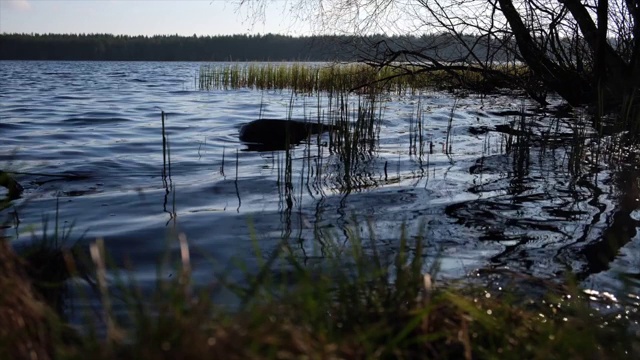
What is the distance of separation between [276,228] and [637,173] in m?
3.26

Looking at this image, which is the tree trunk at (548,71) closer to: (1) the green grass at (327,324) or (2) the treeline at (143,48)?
(1) the green grass at (327,324)

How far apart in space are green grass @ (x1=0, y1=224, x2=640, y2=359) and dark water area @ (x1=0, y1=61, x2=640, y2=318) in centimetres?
27

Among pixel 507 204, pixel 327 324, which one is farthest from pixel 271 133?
pixel 327 324

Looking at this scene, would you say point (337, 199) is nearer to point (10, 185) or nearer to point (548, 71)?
point (10, 185)

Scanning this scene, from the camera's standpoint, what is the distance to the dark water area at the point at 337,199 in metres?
3.27

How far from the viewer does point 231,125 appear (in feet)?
32.4

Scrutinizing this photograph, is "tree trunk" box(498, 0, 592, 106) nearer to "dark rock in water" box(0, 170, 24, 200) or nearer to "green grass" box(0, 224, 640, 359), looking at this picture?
"dark rock in water" box(0, 170, 24, 200)

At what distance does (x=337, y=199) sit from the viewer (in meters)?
4.59

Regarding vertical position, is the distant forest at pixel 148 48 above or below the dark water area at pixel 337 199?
above

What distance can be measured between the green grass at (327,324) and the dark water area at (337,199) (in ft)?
0.87

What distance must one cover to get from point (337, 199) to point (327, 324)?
9.13ft

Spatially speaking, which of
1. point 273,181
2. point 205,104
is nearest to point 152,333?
point 273,181

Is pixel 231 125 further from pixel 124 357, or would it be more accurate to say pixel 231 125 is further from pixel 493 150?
pixel 124 357

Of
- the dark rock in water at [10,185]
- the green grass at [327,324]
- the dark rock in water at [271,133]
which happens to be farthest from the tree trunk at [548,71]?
the green grass at [327,324]
